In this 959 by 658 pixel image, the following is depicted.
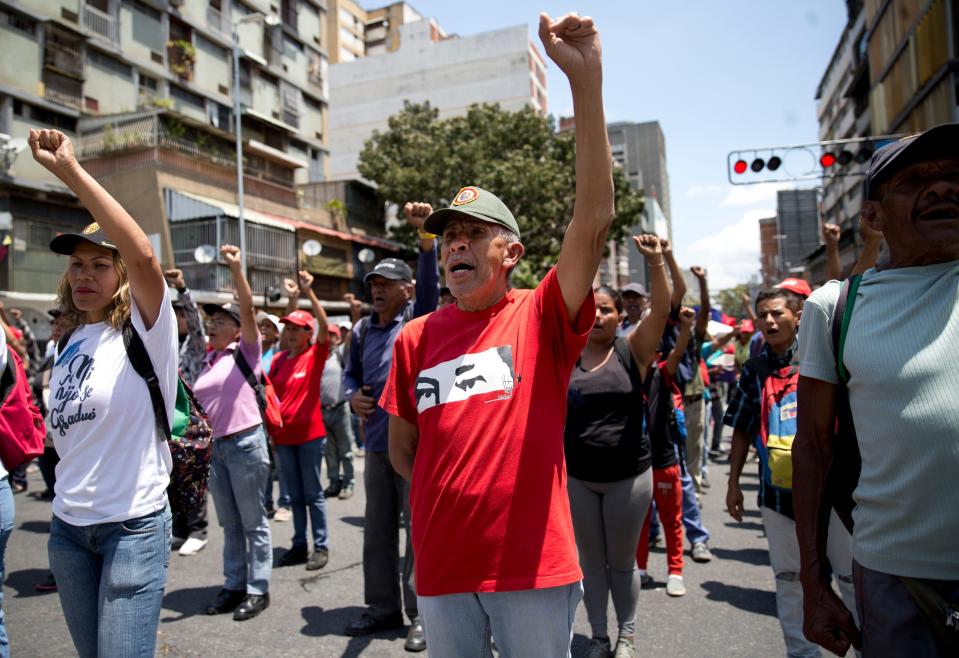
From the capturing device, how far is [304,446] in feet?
19.4

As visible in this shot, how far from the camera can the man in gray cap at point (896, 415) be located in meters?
1.73

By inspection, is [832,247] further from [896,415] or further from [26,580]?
[26,580]

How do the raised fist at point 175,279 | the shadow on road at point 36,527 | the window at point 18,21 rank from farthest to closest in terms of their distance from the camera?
the window at point 18,21, the shadow on road at point 36,527, the raised fist at point 175,279

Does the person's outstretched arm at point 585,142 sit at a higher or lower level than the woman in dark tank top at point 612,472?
higher

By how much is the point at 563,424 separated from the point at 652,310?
1.69 m

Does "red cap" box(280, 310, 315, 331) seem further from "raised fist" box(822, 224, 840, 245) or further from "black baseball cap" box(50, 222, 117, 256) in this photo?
"raised fist" box(822, 224, 840, 245)

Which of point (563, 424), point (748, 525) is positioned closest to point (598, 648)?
point (563, 424)

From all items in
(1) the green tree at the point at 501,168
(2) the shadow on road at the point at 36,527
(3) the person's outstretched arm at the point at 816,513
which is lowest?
(2) the shadow on road at the point at 36,527

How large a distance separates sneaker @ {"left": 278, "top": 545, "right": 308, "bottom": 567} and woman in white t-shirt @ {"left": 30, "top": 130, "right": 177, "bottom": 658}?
3.40 m

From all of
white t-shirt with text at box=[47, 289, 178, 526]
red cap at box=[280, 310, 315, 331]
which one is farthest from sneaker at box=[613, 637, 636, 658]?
red cap at box=[280, 310, 315, 331]

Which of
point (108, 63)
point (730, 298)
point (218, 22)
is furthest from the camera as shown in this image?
point (730, 298)

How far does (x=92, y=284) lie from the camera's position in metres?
2.76

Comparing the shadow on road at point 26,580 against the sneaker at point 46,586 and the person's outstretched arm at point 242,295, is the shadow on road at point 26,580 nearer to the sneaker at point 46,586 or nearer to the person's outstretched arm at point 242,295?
the sneaker at point 46,586

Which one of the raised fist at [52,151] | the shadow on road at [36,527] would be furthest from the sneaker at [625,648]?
the shadow on road at [36,527]
